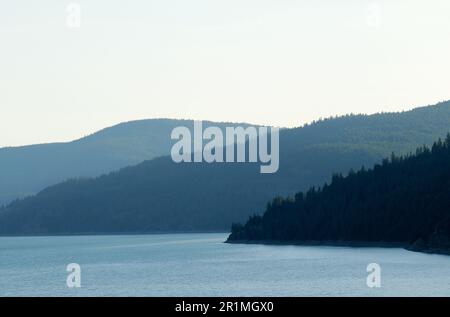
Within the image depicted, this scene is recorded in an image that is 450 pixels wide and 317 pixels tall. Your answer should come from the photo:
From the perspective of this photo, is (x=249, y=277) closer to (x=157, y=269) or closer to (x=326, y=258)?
(x=157, y=269)

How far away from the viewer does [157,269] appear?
163 metres

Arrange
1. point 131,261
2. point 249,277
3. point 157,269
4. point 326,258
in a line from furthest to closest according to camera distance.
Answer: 1. point 131,261
2. point 326,258
3. point 157,269
4. point 249,277

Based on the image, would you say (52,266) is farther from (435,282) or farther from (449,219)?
(435,282)

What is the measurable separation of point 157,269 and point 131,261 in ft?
111

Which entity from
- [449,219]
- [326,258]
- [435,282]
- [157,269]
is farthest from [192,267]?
[435,282]
